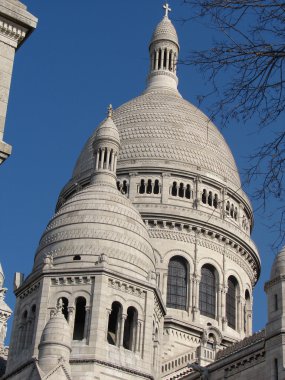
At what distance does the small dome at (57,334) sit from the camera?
105 feet

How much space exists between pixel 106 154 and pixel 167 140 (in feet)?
35.8

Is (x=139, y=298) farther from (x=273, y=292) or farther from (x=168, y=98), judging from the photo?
(x=168, y=98)

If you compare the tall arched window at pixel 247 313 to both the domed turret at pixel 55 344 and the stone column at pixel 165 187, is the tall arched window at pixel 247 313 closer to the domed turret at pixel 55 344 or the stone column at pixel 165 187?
the stone column at pixel 165 187

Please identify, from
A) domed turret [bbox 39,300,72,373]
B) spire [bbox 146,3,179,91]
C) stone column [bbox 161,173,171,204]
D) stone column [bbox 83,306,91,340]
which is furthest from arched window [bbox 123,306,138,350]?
spire [bbox 146,3,179,91]

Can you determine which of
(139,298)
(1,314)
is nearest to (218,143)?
(1,314)

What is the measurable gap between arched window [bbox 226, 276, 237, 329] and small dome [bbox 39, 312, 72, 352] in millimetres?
17899

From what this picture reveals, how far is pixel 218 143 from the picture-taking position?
184ft

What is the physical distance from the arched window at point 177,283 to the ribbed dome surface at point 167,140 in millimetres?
6118

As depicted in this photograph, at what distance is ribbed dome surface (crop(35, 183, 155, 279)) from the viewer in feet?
123

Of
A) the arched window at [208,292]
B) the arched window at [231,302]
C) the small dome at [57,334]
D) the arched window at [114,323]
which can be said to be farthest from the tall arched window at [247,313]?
the small dome at [57,334]

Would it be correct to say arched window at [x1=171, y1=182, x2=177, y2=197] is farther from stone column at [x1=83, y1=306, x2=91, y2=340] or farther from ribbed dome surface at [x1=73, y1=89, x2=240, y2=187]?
stone column at [x1=83, y1=306, x2=91, y2=340]

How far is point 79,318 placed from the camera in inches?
1442

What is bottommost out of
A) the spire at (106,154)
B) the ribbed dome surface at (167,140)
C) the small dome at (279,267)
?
the small dome at (279,267)

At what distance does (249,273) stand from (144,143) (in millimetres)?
10166
